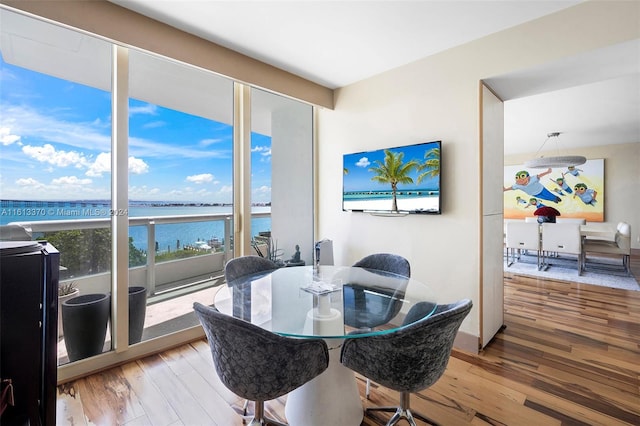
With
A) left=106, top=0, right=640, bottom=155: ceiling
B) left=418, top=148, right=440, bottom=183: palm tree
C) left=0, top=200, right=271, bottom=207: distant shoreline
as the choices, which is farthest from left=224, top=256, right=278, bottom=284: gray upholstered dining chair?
left=106, top=0, right=640, bottom=155: ceiling

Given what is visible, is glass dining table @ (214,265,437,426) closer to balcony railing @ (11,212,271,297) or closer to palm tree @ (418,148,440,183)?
balcony railing @ (11,212,271,297)

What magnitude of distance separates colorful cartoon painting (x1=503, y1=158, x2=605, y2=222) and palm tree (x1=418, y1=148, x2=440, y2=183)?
6114 mm

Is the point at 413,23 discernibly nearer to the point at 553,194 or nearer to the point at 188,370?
the point at 188,370

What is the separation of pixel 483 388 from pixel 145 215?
304 centimetres

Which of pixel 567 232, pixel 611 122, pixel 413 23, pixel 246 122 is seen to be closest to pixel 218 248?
pixel 246 122

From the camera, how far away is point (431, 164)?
282cm

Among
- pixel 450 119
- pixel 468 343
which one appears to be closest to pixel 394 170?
pixel 450 119

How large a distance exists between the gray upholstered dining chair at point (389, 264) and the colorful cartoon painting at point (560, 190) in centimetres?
669

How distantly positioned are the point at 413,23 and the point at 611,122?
17.4 ft

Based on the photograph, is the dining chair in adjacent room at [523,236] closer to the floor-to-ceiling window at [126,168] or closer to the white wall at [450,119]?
the white wall at [450,119]

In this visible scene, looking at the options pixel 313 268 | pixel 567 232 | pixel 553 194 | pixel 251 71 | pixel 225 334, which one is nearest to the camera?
pixel 225 334

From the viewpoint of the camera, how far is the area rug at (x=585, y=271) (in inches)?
181

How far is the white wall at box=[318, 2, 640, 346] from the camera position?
7.14ft

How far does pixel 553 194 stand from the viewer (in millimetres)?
7715
